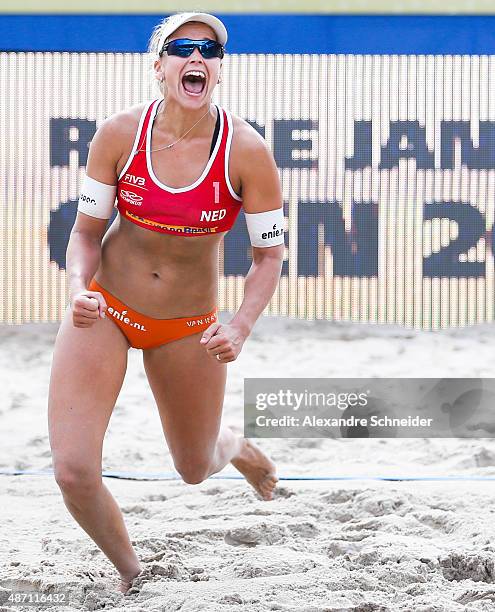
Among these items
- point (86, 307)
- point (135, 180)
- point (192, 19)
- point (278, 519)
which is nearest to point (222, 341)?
point (86, 307)

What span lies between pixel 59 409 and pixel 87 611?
2.11ft

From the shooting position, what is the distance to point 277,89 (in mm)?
5016

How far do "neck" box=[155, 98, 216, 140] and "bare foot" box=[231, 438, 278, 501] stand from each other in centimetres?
149

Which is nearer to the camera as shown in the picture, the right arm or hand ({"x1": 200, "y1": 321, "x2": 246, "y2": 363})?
hand ({"x1": 200, "y1": 321, "x2": 246, "y2": 363})

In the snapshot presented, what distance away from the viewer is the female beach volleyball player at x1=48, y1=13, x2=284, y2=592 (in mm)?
2852

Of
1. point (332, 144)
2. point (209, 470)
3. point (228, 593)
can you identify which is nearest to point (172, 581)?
point (228, 593)

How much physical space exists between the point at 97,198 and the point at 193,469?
3.54 ft

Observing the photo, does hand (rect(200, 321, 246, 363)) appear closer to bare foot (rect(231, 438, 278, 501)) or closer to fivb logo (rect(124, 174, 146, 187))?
fivb logo (rect(124, 174, 146, 187))

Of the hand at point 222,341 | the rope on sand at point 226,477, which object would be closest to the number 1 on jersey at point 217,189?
the hand at point 222,341

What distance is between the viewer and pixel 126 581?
9.80 ft

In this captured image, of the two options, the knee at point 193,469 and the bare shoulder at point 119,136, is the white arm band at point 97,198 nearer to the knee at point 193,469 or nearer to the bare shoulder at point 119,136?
the bare shoulder at point 119,136

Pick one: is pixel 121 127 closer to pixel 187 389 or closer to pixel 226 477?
pixel 187 389

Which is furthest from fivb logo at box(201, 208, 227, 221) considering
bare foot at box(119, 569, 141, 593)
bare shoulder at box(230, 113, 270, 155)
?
bare foot at box(119, 569, 141, 593)

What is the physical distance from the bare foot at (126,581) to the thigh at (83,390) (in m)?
0.43
